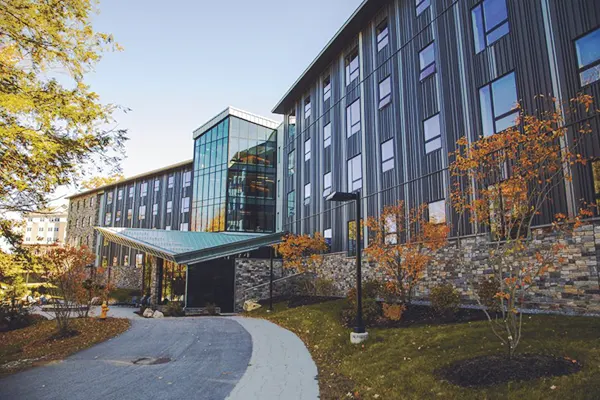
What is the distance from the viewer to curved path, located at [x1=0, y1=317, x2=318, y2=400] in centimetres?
760

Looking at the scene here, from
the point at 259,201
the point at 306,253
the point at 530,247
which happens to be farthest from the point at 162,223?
the point at 530,247

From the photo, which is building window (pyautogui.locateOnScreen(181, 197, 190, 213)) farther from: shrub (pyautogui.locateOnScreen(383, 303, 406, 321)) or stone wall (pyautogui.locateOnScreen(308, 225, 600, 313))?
shrub (pyautogui.locateOnScreen(383, 303, 406, 321))

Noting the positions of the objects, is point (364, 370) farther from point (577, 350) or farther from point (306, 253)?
point (306, 253)

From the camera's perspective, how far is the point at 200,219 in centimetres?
4006

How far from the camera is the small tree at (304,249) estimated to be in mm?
23812

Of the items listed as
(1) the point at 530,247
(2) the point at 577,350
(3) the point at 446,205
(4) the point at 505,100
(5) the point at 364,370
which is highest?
(4) the point at 505,100

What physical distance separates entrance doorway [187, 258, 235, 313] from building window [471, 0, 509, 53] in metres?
18.7

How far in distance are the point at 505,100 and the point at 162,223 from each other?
136 ft

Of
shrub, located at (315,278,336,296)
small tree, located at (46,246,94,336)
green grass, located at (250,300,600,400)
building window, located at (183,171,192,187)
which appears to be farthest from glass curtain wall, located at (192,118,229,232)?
green grass, located at (250,300,600,400)

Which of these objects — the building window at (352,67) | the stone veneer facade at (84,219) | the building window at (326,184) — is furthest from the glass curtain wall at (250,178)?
the stone veneer facade at (84,219)

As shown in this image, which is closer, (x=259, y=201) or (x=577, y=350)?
(x=577, y=350)

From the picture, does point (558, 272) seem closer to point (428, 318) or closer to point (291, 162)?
point (428, 318)

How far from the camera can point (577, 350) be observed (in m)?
6.97

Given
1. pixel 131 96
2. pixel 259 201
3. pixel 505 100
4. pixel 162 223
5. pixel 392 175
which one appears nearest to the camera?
pixel 131 96
